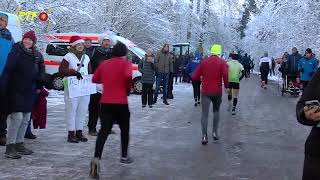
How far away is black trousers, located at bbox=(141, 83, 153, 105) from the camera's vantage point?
1667 centimetres

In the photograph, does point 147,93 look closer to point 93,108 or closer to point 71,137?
point 93,108

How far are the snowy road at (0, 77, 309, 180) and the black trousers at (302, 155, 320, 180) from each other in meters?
3.72

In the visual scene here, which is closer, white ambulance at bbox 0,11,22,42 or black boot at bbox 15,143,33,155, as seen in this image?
black boot at bbox 15,143,33,155

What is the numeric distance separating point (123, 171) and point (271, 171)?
2.12 m

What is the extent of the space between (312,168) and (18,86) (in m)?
5.46

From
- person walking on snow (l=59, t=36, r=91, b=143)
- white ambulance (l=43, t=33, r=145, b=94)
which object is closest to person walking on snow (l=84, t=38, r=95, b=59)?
person walking on snow (l=59, t=36, r=91, b=143)

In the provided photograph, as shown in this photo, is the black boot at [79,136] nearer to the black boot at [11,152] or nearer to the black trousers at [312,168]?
the black boot at [11,152]

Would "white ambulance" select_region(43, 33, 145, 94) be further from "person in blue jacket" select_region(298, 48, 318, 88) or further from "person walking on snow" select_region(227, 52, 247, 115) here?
"person walking on snow" select_region(227, 52, 247, 115)

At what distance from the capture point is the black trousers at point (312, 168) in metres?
3.45

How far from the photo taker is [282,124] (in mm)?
13367

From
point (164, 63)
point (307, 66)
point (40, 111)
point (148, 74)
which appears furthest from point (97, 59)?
point (307, 66)

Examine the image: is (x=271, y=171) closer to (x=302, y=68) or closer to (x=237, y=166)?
(x=237, y=166)

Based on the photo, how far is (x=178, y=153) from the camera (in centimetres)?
902

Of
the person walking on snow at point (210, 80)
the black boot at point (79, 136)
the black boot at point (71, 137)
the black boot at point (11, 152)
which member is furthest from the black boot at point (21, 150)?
the person walking on snow at point (210, 80)
